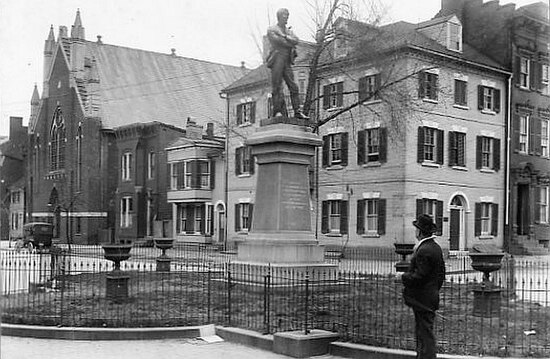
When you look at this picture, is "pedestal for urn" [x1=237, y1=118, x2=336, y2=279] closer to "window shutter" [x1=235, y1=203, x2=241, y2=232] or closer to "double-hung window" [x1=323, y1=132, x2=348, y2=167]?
"double-hung window" [x1=323, y1=132, x2=348, y2=167]

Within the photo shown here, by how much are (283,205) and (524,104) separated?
28.9 metres

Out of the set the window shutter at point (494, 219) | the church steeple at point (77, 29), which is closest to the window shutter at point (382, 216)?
the window shutter at point (494, 219)

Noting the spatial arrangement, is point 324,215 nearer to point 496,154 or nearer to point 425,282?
point 496,154

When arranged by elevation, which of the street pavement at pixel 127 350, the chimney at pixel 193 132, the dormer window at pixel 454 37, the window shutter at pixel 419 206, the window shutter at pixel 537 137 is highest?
the dormer window at pixel 454 37

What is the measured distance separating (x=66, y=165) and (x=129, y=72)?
35.4 ft

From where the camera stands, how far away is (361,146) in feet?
125

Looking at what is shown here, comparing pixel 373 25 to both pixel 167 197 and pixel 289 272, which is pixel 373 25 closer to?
pixel 289 272

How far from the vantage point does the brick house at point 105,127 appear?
59625mm

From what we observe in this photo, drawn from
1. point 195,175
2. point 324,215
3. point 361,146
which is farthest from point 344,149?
point 195,175

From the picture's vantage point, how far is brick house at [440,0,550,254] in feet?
133

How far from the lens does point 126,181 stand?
61375 millimetres

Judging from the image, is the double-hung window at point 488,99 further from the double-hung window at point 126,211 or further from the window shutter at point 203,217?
the double-hung window at point 126,211

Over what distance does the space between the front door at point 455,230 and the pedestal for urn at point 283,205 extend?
21778 millimetres

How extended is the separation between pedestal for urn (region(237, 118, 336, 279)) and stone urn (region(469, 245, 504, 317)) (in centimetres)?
422
